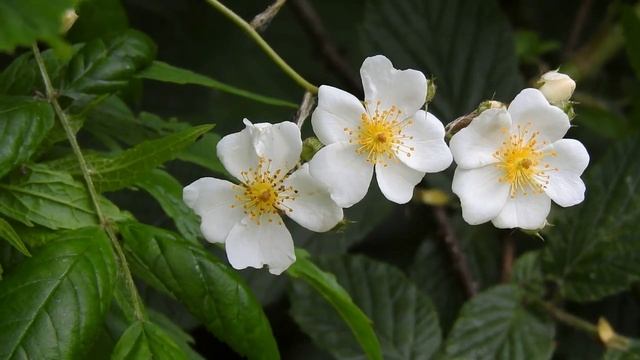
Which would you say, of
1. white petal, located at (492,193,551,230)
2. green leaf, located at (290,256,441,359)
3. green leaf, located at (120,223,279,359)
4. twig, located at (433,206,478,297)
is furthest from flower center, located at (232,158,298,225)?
twig, located at (433,206,478,297)

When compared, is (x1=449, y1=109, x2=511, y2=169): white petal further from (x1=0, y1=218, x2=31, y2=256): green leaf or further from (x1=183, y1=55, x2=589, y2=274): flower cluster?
(x1=0, y1=218, x2=31, y2=256): green leaf

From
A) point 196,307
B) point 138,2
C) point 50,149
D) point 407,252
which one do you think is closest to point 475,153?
point 196,307

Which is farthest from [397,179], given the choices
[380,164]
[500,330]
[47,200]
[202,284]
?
[500,330]

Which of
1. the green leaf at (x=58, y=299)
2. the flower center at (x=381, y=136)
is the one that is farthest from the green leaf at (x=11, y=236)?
the flower center at (x=381, y=136)

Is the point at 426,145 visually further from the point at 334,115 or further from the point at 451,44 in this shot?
the point at 451,44

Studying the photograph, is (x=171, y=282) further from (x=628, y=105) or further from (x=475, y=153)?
(x=628, y=105)
